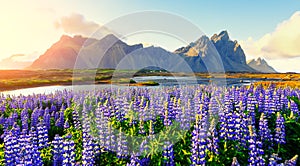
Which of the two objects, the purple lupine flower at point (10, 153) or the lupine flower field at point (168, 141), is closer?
the lupine flower field at point (168, 141)

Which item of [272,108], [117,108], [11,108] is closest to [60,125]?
[117,108]

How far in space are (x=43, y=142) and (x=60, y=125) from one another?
12.8 feet

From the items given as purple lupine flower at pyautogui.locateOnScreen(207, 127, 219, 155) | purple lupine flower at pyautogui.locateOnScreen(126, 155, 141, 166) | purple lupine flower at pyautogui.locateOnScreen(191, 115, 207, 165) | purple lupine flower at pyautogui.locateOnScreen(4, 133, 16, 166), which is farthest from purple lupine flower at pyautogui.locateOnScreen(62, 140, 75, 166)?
purple lupine flower at pyautogui.locateOnScreen(207, 127, 219, 155)

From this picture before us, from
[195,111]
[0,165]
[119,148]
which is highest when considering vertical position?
[195,111]

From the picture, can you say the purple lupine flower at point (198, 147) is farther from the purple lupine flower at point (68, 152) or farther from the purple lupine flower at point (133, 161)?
the purple lupine flower at point (68, 152)

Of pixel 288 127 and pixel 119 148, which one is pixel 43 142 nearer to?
pixel 119 148

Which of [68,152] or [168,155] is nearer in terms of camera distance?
[68,152]

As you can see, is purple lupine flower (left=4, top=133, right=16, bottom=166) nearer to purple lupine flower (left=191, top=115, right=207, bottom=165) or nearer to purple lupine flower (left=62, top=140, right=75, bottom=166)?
purple lupine flower (left=62, top=140, right=75, bottom=166)

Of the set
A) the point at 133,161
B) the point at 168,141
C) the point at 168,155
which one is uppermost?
the point at 168,141

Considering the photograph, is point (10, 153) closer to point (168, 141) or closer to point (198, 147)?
point (168, 141)

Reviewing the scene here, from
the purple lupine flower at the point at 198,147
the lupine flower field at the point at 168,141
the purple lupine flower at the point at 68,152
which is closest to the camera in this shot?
the purple lupine flower at the point at 68,152

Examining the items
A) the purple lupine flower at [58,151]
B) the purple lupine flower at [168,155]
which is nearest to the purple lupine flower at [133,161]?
the purple lupine flower at [168,155]

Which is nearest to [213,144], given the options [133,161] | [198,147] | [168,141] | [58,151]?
[198,147]

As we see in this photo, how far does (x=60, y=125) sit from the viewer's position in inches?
517
